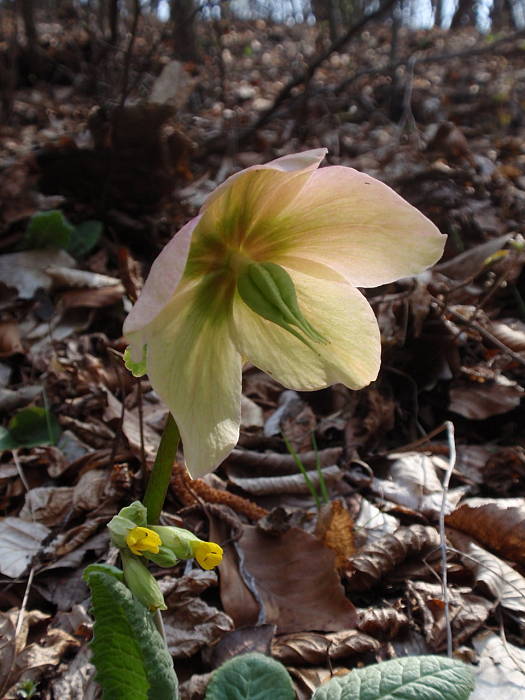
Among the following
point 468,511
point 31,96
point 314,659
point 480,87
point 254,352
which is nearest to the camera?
point 254,352

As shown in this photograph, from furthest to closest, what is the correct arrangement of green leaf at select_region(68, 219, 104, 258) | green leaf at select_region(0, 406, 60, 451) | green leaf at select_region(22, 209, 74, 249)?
green leaf at select_region(68, 219, 104, 258)
green leaf at select_region(22, 209, 74, 249)
green leaf at select_region(0, 406, 60, 451)

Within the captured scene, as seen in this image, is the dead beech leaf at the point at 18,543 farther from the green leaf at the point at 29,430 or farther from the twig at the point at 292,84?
the twig at the point at 292,84

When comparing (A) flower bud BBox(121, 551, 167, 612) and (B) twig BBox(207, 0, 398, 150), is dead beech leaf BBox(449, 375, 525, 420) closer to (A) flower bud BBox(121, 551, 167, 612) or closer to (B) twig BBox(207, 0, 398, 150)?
(A) flower bud BBox(121, 551, 167, 612)

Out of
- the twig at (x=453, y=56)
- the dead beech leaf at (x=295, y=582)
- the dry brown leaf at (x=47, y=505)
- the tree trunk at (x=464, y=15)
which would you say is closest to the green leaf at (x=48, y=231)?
the dry brown leaf at (x=47, y=505)

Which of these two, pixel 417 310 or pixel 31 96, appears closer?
pixel 417 310

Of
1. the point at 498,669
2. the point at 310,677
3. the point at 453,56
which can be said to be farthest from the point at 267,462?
the point at 453,56

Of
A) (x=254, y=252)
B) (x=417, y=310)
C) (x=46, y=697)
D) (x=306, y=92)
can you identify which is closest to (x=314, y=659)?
(x=46, y=697)

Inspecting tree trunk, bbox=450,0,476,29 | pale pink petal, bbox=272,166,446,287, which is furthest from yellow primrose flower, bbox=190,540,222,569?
tree trunk, bbox=450,0,476,29

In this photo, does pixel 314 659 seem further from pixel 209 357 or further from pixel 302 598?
pixel 209 357
